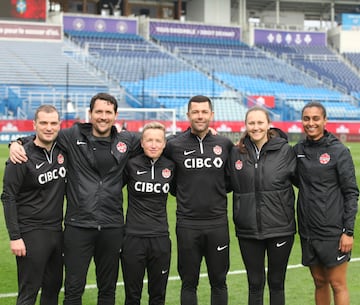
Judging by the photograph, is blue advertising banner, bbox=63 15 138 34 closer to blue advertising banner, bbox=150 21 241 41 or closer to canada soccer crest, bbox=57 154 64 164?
blue advertising banner, bbox=150 21 241 41

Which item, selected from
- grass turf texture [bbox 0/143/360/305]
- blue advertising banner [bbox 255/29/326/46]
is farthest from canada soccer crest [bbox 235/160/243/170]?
blue advertising banner [bbox 255/29/326/46]

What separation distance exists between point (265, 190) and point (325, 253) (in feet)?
2.24

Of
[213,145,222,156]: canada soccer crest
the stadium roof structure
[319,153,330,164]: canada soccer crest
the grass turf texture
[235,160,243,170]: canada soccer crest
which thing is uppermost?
the stadium roof structure

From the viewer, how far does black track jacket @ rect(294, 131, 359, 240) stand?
503cm

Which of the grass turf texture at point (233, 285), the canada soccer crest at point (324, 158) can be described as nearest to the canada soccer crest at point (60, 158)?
the grass turf texture at point (233, 285)

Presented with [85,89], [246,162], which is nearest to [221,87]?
[85,89]

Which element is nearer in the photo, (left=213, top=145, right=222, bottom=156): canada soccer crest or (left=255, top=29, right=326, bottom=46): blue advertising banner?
(left=213, top=145, right=222, bottom=156): canada soccer crest

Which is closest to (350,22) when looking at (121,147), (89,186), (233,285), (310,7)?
(310,7)

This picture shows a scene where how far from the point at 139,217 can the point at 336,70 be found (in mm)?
43940

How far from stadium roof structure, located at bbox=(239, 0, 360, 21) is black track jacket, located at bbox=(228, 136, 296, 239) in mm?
47115

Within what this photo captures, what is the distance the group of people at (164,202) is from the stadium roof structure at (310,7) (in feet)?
155

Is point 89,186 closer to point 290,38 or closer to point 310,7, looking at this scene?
point 290,38

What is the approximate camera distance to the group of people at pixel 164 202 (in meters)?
4.98

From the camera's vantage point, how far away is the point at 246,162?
5.19m
